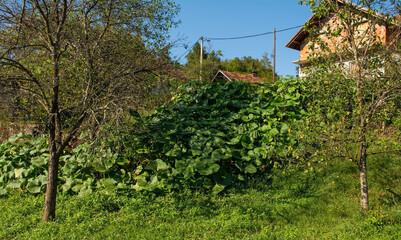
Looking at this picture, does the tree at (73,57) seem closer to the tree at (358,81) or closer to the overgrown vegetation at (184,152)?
the overgrown vegetation at (184,152)

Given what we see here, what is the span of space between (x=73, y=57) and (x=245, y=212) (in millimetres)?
3113

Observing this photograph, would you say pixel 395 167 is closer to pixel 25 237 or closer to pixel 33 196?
pixel 25 237

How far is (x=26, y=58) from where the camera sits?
4633mm

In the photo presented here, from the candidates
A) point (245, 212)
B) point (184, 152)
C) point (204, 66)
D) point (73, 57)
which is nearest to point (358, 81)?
point (245, 212)

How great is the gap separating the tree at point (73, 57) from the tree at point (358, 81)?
2551mm

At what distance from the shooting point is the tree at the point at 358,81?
402 centimetres

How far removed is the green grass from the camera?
3.81 m

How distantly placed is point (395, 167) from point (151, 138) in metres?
4.04

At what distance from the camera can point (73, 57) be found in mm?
4312

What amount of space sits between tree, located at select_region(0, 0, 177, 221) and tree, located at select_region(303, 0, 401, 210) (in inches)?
100

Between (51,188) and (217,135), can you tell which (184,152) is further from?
(51,188)

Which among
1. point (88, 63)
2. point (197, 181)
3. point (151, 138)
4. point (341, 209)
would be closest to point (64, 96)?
point (88, 63)

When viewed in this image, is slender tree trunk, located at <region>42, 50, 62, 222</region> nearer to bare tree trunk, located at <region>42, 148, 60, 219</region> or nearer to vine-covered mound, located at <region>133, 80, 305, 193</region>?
bare tree trunk, located at <region>42, 148, 60, 219</region>

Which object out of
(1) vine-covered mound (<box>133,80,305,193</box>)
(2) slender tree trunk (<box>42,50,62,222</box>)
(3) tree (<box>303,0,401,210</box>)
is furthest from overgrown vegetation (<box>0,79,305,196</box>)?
(3) tree (<box>303,0,401,210</box>)
